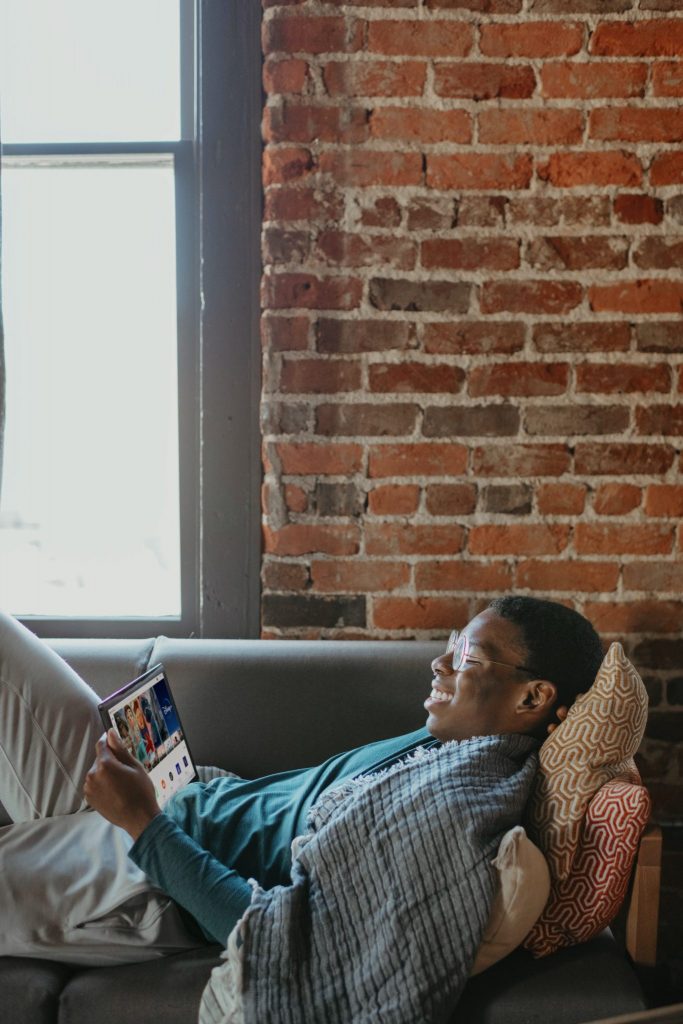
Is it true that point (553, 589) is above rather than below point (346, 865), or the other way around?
above

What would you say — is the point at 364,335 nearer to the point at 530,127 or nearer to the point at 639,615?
the point at 530,127

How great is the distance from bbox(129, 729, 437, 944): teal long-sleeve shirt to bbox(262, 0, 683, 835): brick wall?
0.52 m

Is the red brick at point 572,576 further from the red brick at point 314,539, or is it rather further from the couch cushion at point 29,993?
the couch cushion at point 29,993

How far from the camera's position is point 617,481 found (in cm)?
204

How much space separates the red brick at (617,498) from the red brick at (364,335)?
0.57 metres

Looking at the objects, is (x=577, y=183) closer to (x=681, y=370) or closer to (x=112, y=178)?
(x=681, y=370)

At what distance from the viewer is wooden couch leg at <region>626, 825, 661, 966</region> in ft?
4.30

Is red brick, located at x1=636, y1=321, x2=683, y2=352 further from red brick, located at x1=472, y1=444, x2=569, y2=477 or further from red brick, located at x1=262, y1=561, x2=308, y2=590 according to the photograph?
red brick, located at x1=262, y1=561, x2=308, y2=590

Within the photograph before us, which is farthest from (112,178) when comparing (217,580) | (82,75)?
(217,580)

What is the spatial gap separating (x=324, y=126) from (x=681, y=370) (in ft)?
3.30

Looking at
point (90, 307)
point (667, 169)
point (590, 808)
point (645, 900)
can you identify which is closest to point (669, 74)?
point (667, 169)

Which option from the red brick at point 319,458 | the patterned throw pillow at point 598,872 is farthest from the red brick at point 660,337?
the patterned throw pillow at point 598,872

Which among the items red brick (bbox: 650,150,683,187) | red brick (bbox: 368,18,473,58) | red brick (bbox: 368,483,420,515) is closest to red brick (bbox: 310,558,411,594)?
red brick (bbox: 368,483,420,515)

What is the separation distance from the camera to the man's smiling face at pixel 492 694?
4.86 ft
